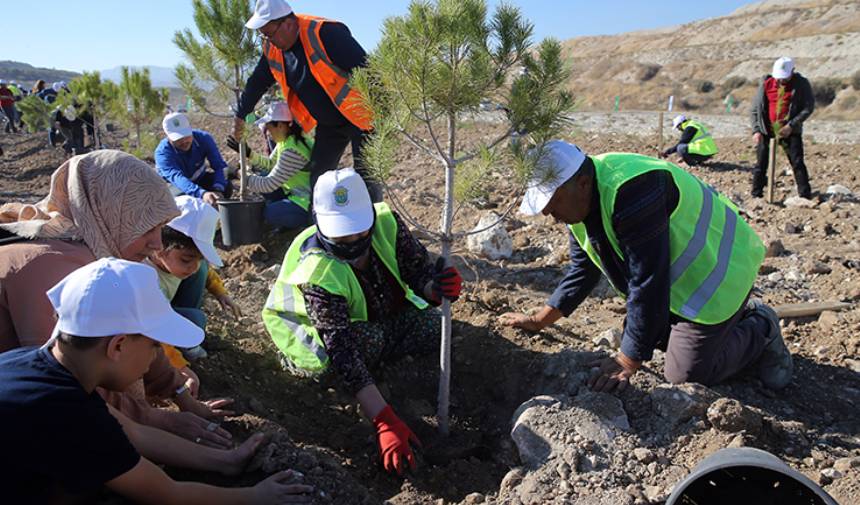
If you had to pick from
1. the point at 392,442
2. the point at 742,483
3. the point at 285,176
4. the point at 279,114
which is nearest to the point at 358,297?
the point at 392,442

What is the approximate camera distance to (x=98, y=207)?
2.34 metres

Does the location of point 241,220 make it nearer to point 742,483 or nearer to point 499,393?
point 499,393

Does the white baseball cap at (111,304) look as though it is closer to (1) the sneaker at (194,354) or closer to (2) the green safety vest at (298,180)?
(1) the sneaker at (194,354)

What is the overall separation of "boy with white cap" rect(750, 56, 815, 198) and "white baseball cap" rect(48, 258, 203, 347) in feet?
23.5

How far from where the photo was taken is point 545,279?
5125 mm

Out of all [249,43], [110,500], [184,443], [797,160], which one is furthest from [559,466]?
[797,160]

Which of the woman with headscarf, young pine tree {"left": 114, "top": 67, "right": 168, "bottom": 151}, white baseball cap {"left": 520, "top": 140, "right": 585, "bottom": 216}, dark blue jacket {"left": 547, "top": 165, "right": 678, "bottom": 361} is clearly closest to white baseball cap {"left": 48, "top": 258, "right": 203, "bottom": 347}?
the woman with headscarf

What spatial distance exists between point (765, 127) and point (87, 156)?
722cm

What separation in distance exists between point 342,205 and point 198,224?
0.72 m

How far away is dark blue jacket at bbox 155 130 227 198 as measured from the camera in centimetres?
568

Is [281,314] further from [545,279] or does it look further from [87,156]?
[545,279]

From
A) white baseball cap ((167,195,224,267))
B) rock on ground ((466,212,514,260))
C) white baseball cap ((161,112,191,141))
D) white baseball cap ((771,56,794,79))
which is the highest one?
white baseball cap ((771,56,794,79))

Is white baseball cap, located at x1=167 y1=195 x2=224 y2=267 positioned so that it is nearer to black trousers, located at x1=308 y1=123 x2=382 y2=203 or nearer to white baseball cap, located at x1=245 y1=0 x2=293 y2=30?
white baseball cap, located at x1=245 y1=0 x2=293 y2=30

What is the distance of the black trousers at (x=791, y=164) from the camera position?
713 cm
